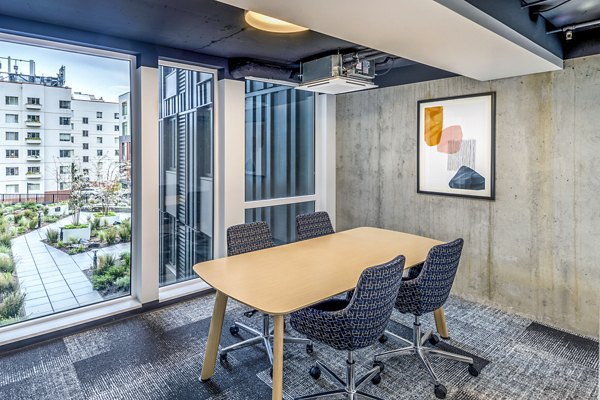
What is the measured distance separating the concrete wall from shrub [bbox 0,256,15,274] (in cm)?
376

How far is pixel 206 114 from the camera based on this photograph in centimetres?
414

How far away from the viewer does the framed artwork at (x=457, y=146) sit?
3621 mm

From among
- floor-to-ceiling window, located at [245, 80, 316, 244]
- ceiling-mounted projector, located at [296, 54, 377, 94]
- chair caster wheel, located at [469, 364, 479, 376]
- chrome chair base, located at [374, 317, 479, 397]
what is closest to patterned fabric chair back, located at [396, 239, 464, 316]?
chrome chair base, located at [374, 317, 479, 397]

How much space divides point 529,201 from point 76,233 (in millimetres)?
4151

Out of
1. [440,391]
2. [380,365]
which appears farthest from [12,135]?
[440,391]

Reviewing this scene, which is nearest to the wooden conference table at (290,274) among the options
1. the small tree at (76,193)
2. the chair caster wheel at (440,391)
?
the chair caster wheel at (440,391)

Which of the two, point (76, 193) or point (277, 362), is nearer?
point (277, 362)

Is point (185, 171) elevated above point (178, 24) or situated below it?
below

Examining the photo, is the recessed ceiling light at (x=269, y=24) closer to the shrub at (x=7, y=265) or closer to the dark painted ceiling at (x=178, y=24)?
the dark painted ceiling at (x=178, y=24)

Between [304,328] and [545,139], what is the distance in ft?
8.86

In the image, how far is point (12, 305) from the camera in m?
3.04

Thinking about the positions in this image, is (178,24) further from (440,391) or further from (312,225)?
(440,391)

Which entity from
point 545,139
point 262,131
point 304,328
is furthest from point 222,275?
point 545,139

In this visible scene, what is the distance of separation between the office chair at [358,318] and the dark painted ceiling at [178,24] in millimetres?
2027
